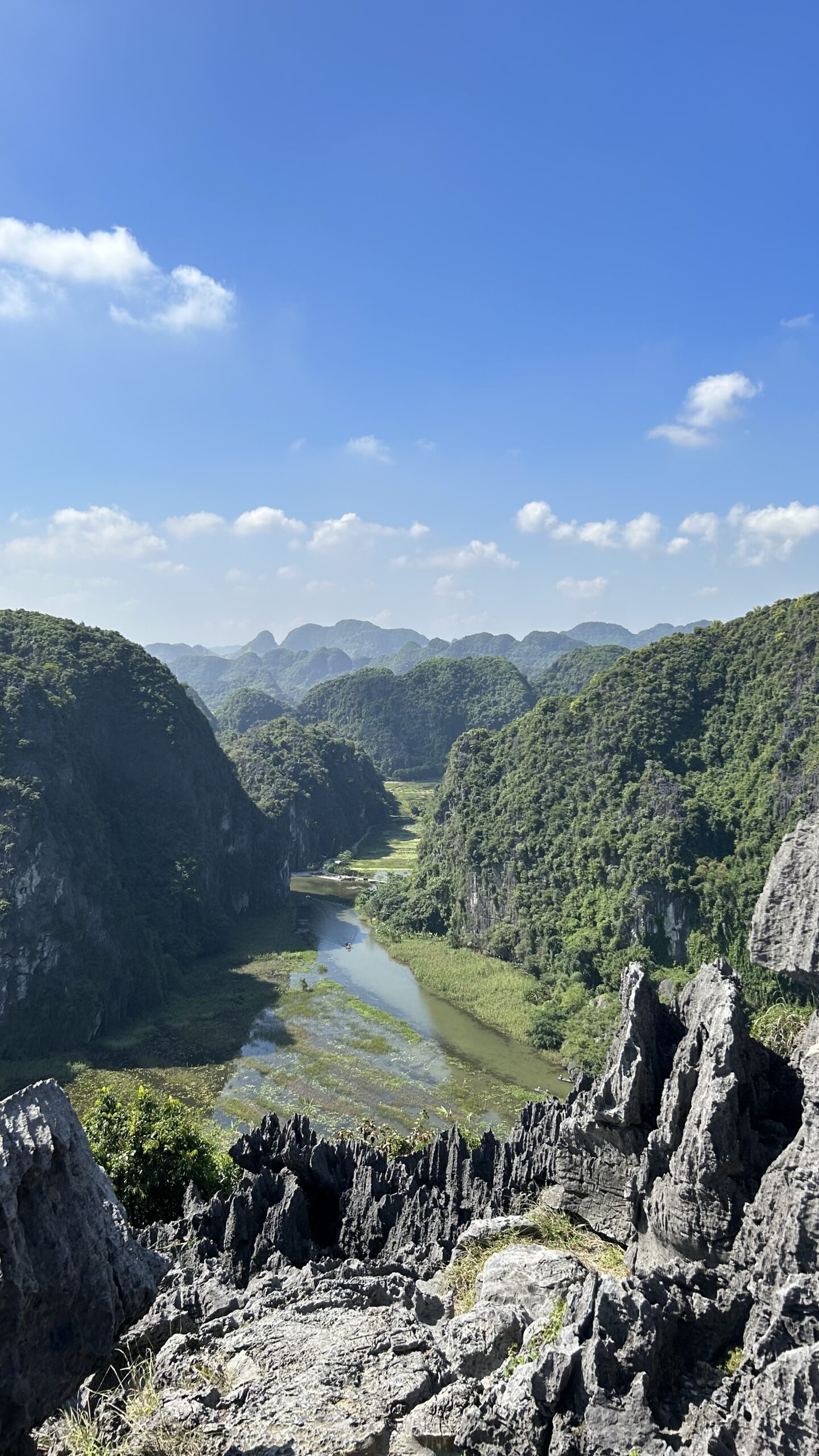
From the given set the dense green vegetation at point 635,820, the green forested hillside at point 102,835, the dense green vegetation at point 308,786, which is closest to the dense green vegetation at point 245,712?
the dense green vegetation at point 308,786

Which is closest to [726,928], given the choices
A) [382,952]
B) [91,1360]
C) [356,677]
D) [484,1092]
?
[484,1092]

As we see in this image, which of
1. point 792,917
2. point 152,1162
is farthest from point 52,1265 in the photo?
point 152,1162

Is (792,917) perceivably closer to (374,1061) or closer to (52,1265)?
(52,1265)

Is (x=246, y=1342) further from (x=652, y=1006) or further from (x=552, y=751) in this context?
(x=552, y=751)

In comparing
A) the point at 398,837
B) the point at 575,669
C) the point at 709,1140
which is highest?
the point at 575,669

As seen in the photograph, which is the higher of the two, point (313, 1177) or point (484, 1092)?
point (313, 1177)

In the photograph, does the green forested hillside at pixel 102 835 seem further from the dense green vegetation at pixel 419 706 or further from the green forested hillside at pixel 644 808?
the dense green vegetation at pixel 419 706

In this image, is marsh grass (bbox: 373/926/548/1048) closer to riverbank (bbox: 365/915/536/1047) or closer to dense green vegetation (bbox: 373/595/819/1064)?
riverbank (bbox: 365/915/536/1047)
